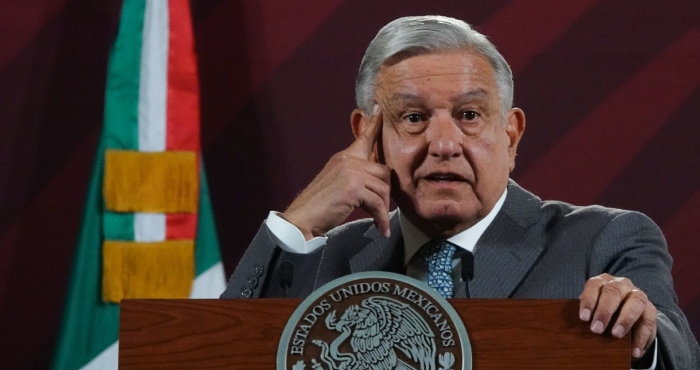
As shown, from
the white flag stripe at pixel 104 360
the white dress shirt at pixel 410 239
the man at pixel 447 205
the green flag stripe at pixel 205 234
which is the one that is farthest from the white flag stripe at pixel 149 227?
the white dress shirt at pixel 410 239

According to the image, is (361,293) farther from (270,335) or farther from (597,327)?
(597,327)

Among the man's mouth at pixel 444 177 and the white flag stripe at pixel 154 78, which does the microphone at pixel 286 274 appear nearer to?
the man's mouth at pixel 444 177

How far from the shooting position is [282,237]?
1876mm

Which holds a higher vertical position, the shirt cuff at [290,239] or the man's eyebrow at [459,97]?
the man's eyebrow at [459,97]

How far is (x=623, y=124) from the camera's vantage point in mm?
2846

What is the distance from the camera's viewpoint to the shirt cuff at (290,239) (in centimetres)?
187

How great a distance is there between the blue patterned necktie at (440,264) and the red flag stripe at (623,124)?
3.18ft

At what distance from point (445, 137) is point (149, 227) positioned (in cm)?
115

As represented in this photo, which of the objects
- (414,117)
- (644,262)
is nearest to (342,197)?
(414,117)

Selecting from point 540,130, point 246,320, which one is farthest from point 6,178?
point 246,320

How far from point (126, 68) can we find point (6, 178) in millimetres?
522

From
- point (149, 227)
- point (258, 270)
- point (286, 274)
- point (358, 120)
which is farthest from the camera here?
point (149, 227)

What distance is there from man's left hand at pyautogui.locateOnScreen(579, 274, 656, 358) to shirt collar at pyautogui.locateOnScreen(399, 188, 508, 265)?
2.12 ft

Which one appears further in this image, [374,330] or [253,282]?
[253,282]
